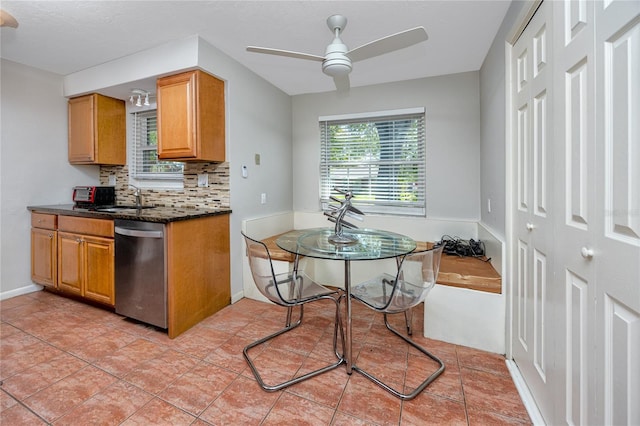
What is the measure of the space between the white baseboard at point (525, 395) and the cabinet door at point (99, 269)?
307 centimetres

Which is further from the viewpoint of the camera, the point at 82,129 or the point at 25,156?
the point at 82,129

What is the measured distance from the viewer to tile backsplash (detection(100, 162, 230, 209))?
2730 millimetres

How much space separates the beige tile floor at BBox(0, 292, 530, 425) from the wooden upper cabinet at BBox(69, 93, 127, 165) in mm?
1712

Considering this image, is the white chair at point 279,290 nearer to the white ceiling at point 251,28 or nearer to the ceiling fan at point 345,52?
the ceiling fan at point 345,52

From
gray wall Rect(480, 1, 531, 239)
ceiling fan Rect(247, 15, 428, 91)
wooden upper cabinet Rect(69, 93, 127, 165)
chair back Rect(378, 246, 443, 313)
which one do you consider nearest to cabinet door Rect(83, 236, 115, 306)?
wooden upper cabinet Rect(69, 93, 127, 165)

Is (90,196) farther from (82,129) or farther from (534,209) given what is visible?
(534,209)

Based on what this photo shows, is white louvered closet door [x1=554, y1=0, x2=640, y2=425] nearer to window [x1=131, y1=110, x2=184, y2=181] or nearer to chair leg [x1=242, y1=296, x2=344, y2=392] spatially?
chair leg [x1=242, y1=296, x2=344, y2=392]

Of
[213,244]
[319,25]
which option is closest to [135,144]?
[213,244]

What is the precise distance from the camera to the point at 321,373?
1725 mm

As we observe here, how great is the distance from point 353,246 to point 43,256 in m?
3.25

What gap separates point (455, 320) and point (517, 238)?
2.42 ft

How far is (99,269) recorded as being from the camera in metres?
2.53

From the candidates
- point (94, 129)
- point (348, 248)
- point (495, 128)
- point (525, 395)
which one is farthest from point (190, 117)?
point (525, 395)

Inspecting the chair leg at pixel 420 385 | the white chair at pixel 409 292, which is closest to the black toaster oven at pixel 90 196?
the white chair at pixel 409 292
